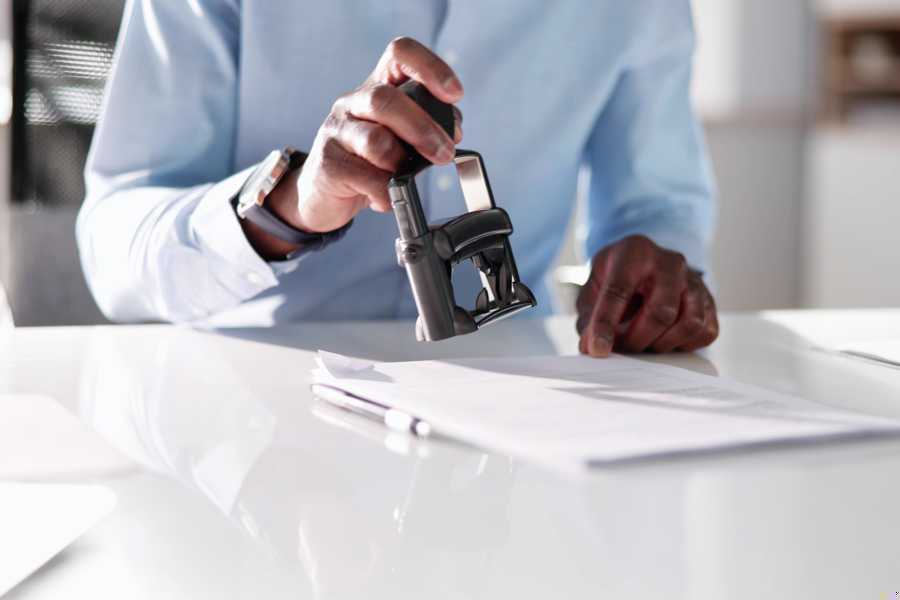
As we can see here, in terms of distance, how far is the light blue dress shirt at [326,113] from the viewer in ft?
3.43

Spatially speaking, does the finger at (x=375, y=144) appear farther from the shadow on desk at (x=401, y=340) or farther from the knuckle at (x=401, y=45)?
the shadow on desk at (x=401, y=340)

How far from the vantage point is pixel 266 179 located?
831 mm

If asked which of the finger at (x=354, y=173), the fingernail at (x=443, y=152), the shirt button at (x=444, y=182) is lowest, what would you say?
the shirt button at (x=444, y=182)

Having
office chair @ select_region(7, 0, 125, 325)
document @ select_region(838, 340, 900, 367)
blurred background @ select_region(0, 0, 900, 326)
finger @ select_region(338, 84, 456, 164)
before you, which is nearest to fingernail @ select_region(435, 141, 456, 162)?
finger @ select_region(338, 84, 456, 164)

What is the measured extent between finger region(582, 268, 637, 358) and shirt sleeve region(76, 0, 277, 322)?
0.38m

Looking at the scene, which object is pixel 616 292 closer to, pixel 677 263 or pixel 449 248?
pixel 677 263

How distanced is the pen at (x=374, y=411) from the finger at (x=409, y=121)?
0.16 meters

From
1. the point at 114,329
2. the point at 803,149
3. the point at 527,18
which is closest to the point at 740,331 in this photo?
the point at 527,18

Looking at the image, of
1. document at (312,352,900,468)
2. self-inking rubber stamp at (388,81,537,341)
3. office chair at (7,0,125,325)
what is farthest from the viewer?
office chair at (7,0,125,325)

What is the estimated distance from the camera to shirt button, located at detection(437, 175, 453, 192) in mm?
1164

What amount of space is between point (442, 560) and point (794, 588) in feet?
0.42

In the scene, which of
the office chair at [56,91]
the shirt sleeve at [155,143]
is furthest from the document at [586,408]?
the office chair at [56,91]

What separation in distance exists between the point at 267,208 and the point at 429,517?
50 centimetres

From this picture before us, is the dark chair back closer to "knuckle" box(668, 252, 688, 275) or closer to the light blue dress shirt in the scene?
the light blue dress shirt
